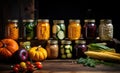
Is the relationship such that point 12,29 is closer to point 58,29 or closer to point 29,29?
point 29,29

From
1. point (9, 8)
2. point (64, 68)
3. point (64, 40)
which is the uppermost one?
point (9, 8)

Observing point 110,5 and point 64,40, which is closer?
point 64,40

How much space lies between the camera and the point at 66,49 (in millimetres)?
2738

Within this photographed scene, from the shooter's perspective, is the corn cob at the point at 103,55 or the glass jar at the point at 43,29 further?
the glass jar at the point at 43,29

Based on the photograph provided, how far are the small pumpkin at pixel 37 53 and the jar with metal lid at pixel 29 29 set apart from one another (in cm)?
17

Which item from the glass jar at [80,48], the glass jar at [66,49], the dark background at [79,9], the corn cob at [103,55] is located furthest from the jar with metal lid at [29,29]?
the dark background at [79,9]

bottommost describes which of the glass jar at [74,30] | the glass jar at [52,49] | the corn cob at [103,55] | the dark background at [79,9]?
the corn cob at [103,55]

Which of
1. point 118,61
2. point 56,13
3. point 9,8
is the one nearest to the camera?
point 118,61

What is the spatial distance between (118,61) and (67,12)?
2.05 metres

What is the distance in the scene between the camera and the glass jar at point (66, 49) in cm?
273

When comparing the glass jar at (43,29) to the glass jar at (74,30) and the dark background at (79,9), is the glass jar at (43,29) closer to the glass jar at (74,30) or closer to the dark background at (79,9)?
the glass jar at (74,30)

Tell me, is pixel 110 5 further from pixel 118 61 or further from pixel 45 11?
pixel 118 61

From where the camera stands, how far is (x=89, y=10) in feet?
14.5

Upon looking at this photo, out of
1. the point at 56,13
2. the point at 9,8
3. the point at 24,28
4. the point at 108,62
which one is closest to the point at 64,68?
the point at 108,62
